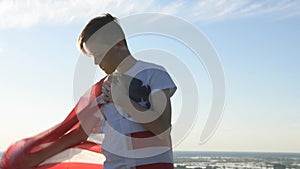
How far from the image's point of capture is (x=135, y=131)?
1910mm

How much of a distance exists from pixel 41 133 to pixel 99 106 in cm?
47

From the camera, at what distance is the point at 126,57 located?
193 centimetres

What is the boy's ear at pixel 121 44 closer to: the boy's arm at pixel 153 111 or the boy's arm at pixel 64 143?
the boy's arm at pixel 153 111

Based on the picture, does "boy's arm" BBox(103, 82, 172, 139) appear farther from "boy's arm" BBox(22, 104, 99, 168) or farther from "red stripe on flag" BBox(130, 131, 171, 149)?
"boy's arm" BBox(22, 104, 99, 168)

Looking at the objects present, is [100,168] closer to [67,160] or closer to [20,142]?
[67,160]

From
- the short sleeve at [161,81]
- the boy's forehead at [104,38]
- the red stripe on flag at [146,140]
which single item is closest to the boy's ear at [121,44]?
the boy's forehead at [104,38]

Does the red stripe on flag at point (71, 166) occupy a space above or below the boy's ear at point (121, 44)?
below

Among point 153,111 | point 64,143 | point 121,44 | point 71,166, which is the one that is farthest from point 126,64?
point 71,166

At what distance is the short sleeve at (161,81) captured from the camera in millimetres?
1872

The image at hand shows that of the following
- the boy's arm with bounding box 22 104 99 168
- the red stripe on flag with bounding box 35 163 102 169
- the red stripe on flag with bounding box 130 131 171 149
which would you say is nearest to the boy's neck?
the red stripe on flag with bounding box 130 131 171 149

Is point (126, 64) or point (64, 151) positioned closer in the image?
point (126, 64)

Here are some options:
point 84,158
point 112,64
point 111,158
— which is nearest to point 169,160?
point 111,158

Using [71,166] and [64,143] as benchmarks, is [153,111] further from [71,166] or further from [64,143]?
[71,166]

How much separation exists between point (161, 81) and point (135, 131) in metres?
0.19
